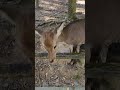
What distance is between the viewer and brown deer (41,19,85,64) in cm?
492

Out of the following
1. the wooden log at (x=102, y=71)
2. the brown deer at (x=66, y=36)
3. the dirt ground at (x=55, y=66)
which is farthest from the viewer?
the dirt ground at (x=55, y=66)

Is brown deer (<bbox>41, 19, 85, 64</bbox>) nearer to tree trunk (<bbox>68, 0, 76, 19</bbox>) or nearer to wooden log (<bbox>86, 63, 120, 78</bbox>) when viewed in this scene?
tree trunk (<bbox>68, 0, 76, 19</bbox>)

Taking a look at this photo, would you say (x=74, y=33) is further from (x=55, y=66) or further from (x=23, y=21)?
(x=23, y=21)

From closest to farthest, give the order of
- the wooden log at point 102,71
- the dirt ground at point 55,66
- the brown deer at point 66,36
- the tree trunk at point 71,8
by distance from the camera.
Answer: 1. the wooden log at point 102,71
2. the brown deer at point 66,36
3. the dirt ground at point 55,66
4. the tree trunk at point 71,8

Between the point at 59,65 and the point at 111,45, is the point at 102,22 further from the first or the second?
the point at 59,65

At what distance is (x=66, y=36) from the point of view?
5.19 m

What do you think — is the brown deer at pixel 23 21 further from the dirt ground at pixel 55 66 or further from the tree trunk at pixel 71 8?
the tree trunk at pixel 71 8

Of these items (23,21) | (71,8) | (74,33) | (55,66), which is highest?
(71,8)

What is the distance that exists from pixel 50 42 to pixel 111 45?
2897mm

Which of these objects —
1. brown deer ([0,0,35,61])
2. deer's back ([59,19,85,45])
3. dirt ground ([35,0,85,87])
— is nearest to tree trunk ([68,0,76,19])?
dirt ground ([35,0,85,87])

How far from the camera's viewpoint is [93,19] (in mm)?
2033

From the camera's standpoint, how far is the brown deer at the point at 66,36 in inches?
194

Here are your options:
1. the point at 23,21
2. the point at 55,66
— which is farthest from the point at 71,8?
the point at 23,21

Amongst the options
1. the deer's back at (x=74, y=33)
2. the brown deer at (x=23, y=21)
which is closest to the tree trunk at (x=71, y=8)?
the deer's back at (x=74, y=33)
